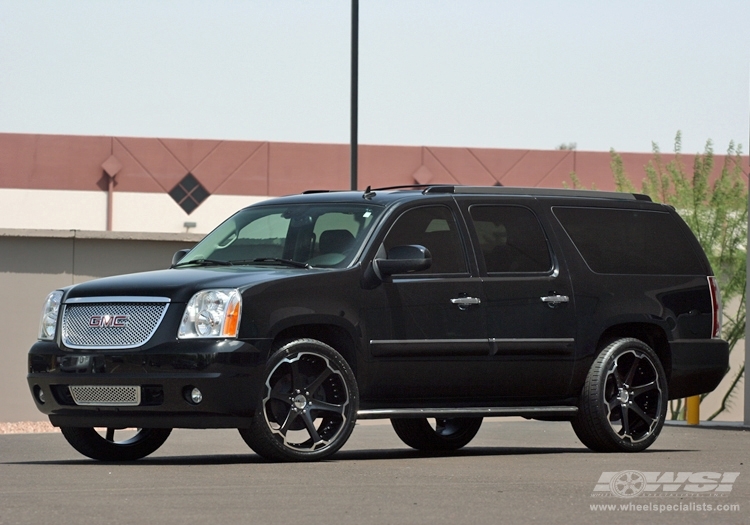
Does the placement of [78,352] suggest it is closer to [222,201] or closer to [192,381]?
[192,381]

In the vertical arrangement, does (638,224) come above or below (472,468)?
above

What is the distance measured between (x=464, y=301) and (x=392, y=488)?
290cm

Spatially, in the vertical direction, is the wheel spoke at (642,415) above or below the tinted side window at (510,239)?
below

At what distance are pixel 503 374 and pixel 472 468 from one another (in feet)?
4.73

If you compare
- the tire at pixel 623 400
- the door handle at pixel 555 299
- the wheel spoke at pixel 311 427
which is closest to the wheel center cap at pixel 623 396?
the tire at pixel 623 400

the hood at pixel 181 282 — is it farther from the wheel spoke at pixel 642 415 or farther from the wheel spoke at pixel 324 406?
the wheel spoke at pixel 642 415

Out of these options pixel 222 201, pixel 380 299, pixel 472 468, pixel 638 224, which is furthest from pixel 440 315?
pixel 222 201

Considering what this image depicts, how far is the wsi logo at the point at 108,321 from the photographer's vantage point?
34.0ft

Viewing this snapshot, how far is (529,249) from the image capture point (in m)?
12.0

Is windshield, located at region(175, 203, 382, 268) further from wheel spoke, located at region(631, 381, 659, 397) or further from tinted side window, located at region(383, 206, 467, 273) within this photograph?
wheel spoke, located at region(631, 381, 659, 397)

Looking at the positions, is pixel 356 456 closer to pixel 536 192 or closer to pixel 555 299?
pixel 555 299

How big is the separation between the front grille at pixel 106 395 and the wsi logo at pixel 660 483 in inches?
119

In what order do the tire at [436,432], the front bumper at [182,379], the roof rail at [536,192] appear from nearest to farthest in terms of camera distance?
the front bumper at [182,379] → the roof rail at [536,192] → the tire at [436,432]

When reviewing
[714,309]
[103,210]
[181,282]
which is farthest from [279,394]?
[103,210]
